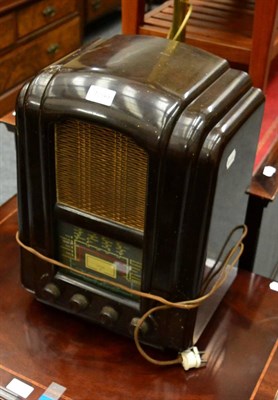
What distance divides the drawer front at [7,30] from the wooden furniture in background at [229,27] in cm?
108

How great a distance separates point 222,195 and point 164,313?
0.18 m

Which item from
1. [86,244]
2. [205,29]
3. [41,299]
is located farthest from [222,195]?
[205,29]

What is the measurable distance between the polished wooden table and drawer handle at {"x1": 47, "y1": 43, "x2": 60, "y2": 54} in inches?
72.5

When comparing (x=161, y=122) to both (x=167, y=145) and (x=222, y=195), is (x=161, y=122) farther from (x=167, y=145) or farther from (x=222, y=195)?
(x=222, y=195)

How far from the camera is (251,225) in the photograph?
1.09 metres

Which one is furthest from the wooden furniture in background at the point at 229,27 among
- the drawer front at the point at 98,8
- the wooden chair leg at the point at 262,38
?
the drawer front at the point at 98,8

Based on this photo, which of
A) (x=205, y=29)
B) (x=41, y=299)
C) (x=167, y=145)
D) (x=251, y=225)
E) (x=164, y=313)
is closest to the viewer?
(x=167, y=145)

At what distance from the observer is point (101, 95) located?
0.76 metres

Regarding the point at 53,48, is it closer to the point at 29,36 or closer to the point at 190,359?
the point at 29,36

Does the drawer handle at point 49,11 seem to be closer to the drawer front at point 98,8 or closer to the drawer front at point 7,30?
the drawer front at point 7,30

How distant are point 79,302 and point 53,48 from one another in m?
2.00

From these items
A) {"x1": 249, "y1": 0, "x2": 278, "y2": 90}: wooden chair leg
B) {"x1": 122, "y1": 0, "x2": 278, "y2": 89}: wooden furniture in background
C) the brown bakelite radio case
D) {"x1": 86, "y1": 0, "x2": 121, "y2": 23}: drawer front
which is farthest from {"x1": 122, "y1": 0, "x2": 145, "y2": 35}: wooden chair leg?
{"x1": 86, "y1": 0, "x2": 121, "y2": 23}: drawer front

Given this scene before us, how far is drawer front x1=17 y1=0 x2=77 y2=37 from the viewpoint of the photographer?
2459mm

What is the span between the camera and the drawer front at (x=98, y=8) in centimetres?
327
